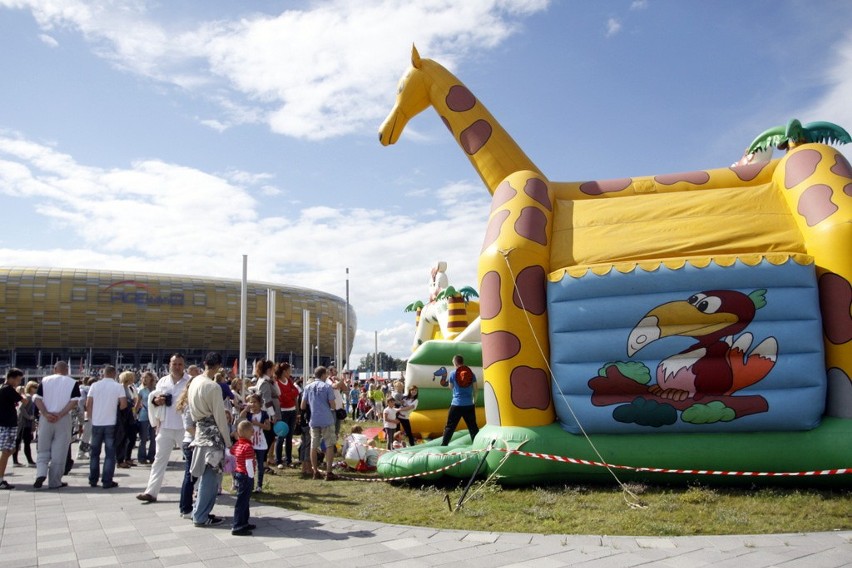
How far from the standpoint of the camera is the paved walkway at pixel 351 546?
4.15 metres

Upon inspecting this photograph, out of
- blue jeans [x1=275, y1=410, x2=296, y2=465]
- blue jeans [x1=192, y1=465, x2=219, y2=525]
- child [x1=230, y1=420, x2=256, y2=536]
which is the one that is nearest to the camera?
child [x1=230, y1=420, x2=256, y2=536]

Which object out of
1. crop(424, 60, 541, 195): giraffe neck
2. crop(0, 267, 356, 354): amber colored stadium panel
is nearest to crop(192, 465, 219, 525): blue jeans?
crop(424, 60, 541, 195): giraffe neck

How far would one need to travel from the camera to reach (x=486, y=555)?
432 cm

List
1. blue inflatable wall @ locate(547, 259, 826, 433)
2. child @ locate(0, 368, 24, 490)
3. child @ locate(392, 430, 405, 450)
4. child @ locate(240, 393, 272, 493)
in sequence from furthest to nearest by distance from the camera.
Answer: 1. child @ locate(392, 430, 405, 450)
2. child @ locate(0, 368, 24, 490)
3. child @ locate(240, 393, 272, 493)
4. blue inflatable wall @ locate(547, 259, 826, 433)

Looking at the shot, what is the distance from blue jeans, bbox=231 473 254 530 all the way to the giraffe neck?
5.05 m

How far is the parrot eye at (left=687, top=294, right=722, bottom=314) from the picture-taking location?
6.21 metres

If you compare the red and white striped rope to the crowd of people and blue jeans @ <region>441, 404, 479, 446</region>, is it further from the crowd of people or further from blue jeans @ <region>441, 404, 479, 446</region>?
the crowd of people

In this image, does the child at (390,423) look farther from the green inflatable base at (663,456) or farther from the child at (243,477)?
the child at (243,477)

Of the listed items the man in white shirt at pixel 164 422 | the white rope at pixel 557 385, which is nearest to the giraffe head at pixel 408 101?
the white rope at pixel 557 385

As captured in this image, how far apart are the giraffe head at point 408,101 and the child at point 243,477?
5.78m

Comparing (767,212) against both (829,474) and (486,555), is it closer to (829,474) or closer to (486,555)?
(829,474)

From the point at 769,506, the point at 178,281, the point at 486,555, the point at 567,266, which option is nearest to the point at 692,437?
the point at 769,506

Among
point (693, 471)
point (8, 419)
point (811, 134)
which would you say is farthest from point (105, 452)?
point (811, 134)

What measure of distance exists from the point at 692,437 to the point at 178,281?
2452 inches
